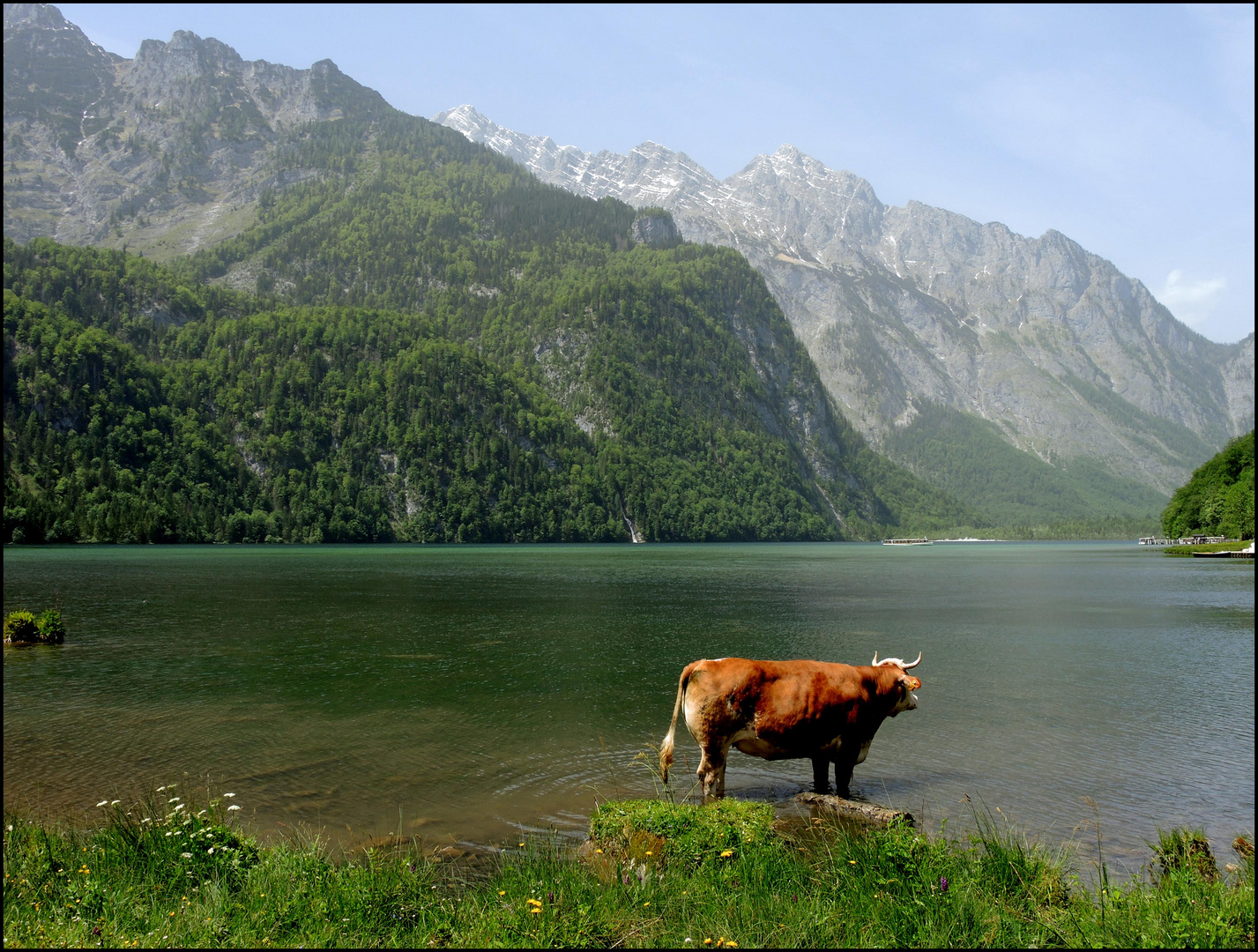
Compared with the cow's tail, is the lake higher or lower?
lower

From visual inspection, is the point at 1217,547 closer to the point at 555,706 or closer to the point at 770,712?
the point at 555,706

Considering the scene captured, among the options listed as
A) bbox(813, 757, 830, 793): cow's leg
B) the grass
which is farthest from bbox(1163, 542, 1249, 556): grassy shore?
bbox(813, 757, 830, 793): cow's leg

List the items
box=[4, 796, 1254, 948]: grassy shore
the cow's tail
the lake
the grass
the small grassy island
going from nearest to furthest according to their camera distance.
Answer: box=[4, 796, 1254, 948]: grassy shore, the cow's tail, the lake, the small grassy island, the grass

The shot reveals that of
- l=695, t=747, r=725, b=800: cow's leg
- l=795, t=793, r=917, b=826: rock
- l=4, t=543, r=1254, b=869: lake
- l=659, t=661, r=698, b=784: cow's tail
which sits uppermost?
l=659, t=661, r=698, b=784: cow's tail

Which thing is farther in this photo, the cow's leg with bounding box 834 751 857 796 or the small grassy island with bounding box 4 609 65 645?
the small grassy island with bounding box 4 609 65 645

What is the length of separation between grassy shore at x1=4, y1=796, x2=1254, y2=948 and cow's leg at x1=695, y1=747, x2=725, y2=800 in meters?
2.55

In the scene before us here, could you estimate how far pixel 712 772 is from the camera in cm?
1442

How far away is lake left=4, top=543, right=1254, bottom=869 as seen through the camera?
611 inches

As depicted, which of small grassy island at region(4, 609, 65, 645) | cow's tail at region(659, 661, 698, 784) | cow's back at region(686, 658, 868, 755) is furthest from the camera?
small grassy island at region(4, 609, 65, 645)

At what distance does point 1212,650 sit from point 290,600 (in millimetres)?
52194

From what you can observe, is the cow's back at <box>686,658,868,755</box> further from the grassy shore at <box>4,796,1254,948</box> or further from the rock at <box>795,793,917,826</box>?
the grassy shore at <box>4,796,1254,948</box>

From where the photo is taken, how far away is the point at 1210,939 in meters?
7.88

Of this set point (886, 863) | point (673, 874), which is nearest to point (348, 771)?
point (673, 874)

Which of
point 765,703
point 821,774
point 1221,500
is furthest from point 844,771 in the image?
point 1221,500
